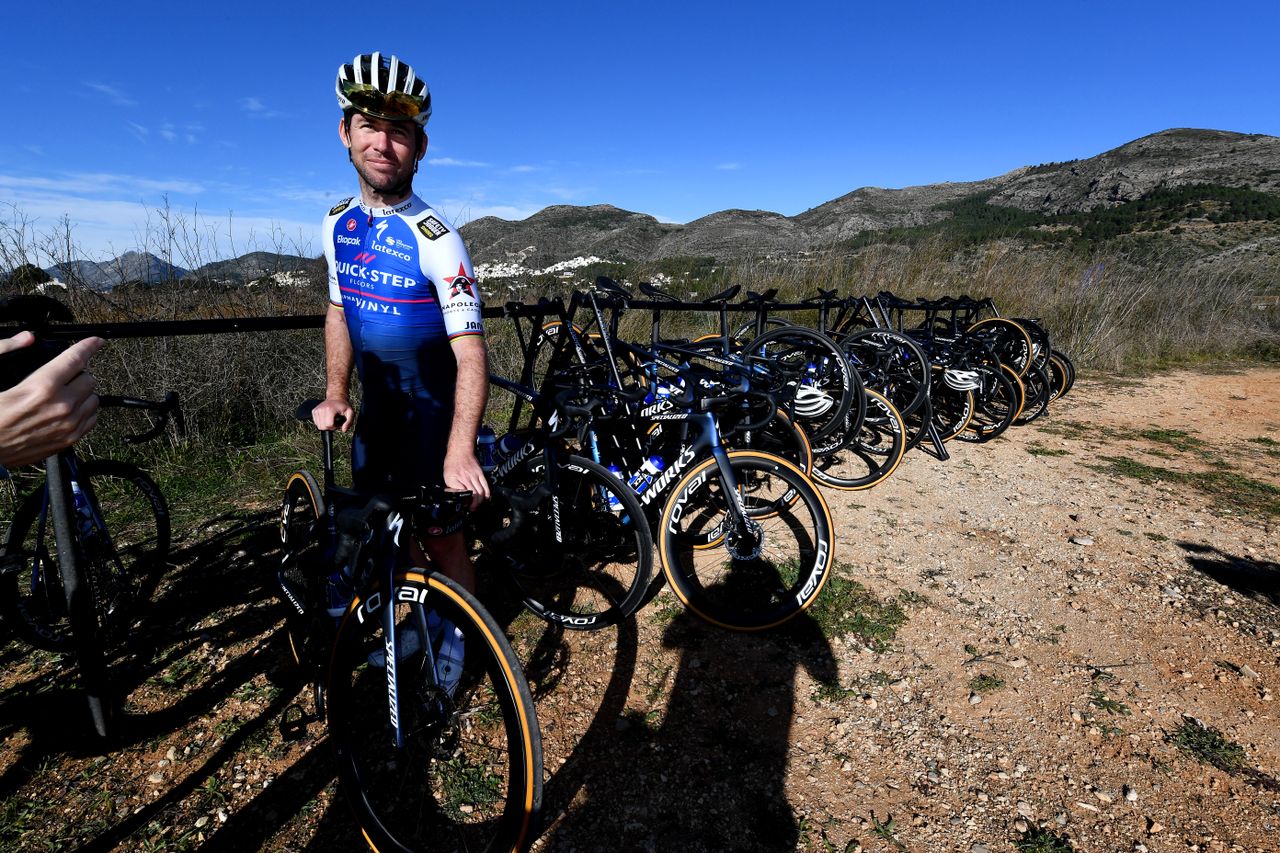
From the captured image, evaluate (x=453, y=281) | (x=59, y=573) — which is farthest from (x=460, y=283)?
(x=59, y=573)

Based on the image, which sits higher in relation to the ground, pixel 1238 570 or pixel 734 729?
pixel 1238 570

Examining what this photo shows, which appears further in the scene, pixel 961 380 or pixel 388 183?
pixel 961 380

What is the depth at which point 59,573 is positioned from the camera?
2.41 metres

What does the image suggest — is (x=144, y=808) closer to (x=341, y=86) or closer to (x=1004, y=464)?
(x=341, y=86)

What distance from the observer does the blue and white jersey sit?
1750 mm

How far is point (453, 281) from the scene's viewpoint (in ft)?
5.71

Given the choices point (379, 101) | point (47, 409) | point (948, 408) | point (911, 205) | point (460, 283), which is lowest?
point (948, 408)

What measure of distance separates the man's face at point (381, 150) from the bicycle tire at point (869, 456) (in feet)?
11.5

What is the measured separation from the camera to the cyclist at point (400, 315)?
1.72m

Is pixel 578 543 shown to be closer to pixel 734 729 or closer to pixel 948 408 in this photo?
pixel 734 729

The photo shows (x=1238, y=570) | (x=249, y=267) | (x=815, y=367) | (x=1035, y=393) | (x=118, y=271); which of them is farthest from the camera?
(x=1035, y=393)

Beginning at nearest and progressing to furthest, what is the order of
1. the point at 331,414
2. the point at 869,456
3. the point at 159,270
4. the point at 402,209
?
1. the point at 402,209
2. the point at 331,414
3. the point at 869,456
4. the point at 159,270

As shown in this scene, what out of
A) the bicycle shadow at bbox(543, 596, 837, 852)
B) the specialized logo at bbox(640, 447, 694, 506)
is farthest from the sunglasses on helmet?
the bicycle shadow at bbox(543, 596, 837, 852)

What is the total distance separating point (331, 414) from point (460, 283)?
27.4 inches
